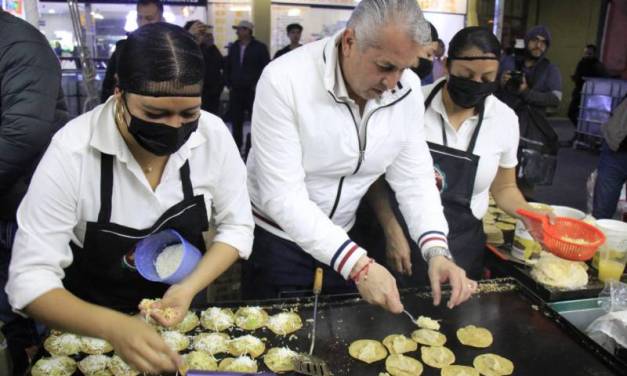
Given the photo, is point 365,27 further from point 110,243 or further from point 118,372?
point 118,372

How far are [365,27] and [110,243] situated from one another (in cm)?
106

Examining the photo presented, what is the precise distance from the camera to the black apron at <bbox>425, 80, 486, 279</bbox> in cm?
229

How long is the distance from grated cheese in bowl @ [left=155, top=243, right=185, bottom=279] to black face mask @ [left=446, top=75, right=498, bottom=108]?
1354 millimetres

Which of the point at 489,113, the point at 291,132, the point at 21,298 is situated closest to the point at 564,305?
the point at 489,113

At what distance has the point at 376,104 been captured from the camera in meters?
1.86

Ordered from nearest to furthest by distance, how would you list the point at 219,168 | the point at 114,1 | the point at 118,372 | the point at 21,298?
the point at 21,298 < the point at 118,372 < the point at 219,168 < the point at 114,1

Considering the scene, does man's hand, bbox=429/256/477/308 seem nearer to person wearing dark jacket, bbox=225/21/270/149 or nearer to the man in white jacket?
the man in white jacket

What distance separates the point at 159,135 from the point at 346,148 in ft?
2.31

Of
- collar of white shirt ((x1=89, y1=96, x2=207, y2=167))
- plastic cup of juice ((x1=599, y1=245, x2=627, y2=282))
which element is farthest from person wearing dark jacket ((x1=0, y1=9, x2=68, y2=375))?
plastic cup of juice ((x1=599, y1=245, x2=627, y2=282))

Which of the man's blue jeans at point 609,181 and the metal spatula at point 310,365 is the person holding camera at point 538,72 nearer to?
the man's blue jeans at point 609,181

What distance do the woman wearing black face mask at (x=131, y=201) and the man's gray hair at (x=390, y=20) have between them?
21.0 inches

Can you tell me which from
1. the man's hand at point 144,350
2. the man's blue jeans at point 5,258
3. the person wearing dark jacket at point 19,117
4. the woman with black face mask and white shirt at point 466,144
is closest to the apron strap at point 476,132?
the woman with black face mask and white shirt at point 466,144

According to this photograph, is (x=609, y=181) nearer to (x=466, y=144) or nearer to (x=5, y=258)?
(x=466, y=144)

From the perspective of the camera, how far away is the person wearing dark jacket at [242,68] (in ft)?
25.2
